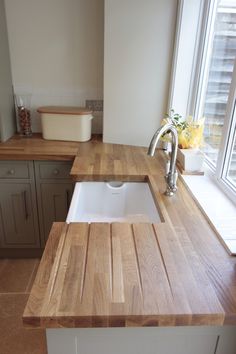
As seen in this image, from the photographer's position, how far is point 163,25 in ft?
6.32

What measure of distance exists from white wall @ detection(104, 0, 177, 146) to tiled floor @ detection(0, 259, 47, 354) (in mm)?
1235

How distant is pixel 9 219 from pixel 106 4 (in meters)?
1.71

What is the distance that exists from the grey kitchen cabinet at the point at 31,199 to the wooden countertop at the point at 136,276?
0.99 metres

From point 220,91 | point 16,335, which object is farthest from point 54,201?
point 220,91

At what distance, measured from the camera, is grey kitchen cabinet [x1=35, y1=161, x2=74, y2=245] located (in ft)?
6.64

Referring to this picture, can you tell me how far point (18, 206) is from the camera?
6.98 ft

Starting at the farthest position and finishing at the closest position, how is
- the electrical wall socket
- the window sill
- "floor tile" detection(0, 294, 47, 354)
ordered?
the electrical wall socket, "floor tile" detection(0, 294, 47, 354), the window sill

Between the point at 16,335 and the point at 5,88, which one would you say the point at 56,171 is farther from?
the point at 16,335

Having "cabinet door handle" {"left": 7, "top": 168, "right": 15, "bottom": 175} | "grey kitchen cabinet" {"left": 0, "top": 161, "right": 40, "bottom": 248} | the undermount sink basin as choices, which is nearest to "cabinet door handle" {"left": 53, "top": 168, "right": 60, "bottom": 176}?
"grey kitchen cabinet" {"left": 0, "top": 161, "right": 40, "bottom": 248}

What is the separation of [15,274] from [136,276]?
1.59 metres

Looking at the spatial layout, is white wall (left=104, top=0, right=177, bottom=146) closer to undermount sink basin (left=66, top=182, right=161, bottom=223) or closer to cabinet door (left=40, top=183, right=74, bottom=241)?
cabinet door (left=40, top=183, right=74, bottom=241)

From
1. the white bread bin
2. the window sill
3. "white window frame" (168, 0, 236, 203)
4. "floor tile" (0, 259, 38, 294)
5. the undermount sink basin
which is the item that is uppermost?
"white window frame" (168, 0, 236, 203)

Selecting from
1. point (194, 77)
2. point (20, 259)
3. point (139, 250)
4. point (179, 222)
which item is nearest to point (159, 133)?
point (179, 222)

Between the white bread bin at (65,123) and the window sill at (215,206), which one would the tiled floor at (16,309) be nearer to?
the white bread bin at (65,123)
